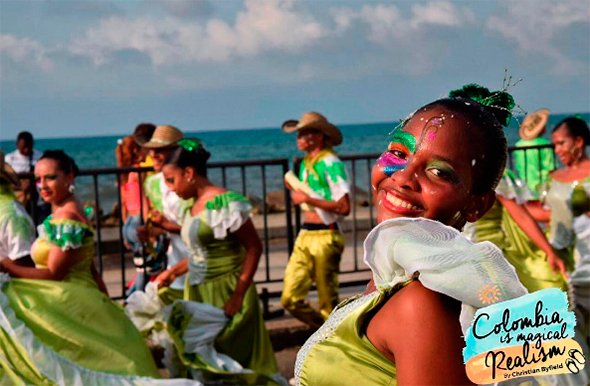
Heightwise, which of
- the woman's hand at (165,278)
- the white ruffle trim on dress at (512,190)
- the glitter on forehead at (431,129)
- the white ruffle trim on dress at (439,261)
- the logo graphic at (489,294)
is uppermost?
the glitter on forehead at (431,129)

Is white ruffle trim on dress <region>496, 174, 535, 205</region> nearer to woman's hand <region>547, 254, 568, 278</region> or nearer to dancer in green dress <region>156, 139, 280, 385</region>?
woman's hand <region>547, 254, 568, 278</region>

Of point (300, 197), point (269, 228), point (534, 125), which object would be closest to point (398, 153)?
point (300, 197)

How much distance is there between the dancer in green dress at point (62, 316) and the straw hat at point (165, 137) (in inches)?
59.5

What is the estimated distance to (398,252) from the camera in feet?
5.90

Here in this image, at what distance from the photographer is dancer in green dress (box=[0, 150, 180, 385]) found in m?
5.23

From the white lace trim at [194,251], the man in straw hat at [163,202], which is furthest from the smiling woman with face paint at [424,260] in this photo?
the man in straw hat at [163,202]

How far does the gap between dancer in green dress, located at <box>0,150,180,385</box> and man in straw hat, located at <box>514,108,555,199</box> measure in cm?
442

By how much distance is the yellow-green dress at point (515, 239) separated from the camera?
6.74 meters

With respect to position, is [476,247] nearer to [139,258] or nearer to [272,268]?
[139,258]

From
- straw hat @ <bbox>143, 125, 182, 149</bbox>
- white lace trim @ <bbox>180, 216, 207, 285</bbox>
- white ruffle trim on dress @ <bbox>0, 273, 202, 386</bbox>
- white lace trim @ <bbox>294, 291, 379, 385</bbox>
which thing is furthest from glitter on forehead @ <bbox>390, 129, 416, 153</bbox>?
straw hat @ <bbox>143, 125, 182, 149</bbox>

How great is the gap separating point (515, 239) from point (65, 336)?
3.03 m

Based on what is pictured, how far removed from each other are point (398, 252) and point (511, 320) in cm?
24

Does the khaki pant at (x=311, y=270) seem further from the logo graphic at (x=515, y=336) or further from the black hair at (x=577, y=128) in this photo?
the logo graphic at (x=515, y=336)

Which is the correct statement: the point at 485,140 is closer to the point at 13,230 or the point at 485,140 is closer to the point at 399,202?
the point at 399,202
